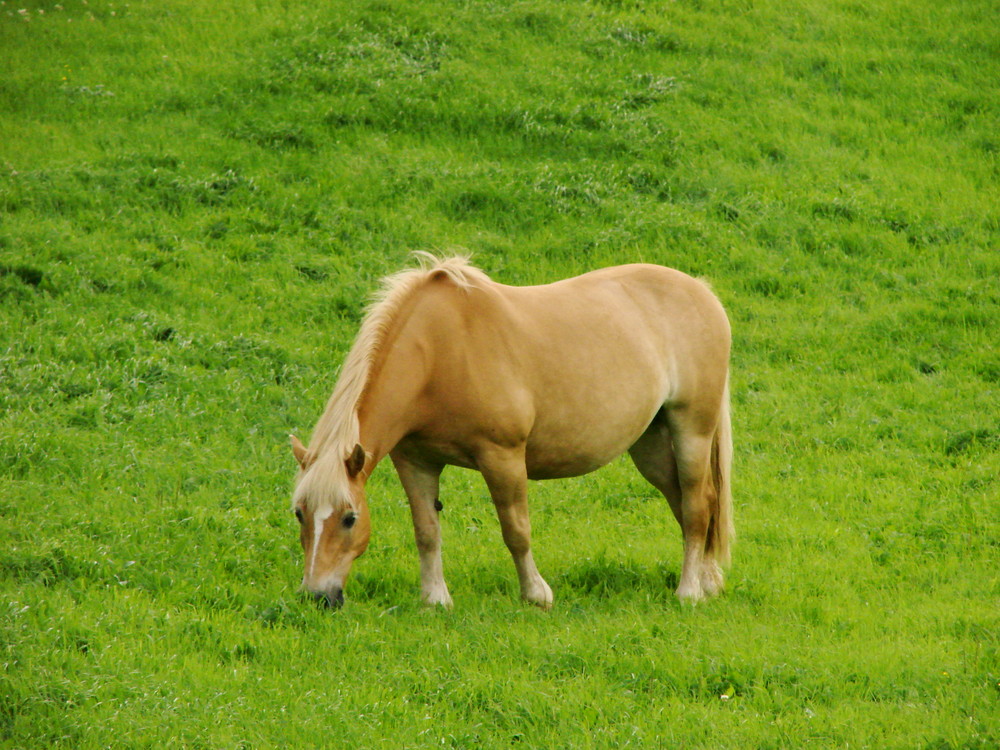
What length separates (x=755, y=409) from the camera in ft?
36.0

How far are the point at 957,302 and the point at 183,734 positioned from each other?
1086cm

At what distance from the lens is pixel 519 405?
682cm

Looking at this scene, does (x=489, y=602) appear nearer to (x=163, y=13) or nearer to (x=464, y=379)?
(x=464, y=379)

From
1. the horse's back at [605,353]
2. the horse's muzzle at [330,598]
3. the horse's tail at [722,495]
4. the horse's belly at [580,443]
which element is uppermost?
the horse's back at [605,353]

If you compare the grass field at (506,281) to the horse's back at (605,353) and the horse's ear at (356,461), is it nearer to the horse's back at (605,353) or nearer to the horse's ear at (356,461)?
the horse's ear at (356,461)

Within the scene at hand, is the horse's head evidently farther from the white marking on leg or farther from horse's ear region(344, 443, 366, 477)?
the white marking on leg

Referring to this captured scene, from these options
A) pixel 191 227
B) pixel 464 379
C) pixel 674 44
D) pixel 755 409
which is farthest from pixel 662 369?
pixel 674 44

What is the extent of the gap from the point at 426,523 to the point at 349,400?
1207 mm

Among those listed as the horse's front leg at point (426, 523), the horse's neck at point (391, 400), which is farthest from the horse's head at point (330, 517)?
the horse's front leg at point (426, 523)

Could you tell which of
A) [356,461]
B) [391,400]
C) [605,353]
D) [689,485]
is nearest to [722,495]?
[689,485]

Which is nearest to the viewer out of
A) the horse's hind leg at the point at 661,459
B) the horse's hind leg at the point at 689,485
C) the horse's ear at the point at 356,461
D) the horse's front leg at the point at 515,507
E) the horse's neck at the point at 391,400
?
the horse's ear at the point at 356,461

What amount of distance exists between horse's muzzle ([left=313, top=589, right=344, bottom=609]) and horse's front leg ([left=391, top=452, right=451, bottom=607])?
887 mm

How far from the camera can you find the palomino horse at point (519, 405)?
247 inches

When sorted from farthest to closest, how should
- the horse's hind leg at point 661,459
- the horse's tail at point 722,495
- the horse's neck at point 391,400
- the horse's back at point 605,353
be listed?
the horse's hind leg at point 661,459
the horse's tail at point 722,495
the horse's back at point 605,353
the horse's neck at point 391,400
